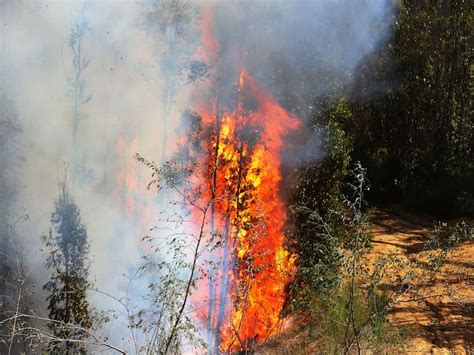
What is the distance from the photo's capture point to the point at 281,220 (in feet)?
33.9

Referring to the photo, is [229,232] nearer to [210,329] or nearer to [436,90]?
[210,329]

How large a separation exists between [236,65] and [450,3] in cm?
918

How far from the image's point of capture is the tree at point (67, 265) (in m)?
8.72

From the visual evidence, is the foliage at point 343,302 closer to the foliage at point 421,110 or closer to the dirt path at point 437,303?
the dirt path at point 437,303

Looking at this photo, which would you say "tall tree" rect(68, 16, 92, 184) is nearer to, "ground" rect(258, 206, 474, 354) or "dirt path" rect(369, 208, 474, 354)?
"ground" rect(258, 206, 474, 354)

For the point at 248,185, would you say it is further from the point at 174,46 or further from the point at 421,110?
the point at 421,110

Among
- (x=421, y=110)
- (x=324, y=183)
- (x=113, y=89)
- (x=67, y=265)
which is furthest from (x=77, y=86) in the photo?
(x=421, y=110)

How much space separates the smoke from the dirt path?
12.1 feet

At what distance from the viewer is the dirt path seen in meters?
8.13

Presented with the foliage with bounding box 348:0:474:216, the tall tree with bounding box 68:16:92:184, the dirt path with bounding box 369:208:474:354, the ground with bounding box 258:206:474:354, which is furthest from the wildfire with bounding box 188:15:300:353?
the foliage with bounding box 348:0:474:216

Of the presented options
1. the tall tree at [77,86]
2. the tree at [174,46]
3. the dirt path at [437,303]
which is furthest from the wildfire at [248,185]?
the dirt path at [437,303]

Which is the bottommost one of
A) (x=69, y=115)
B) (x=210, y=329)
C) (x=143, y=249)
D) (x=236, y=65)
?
(x=210, y=329)

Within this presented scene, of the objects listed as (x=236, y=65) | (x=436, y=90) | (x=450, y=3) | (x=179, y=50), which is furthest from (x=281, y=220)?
(x=450, y=3)

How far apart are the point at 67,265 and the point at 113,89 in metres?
3.62
